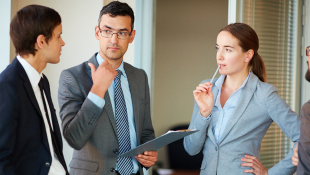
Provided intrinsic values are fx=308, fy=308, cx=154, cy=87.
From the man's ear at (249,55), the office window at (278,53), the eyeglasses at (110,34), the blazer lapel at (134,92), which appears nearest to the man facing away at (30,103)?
the eyeglasses at (110,34)

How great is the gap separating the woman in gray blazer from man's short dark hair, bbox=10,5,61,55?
1012 millimetres

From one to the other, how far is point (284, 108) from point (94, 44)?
2.12 meters

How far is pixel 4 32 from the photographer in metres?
2.83

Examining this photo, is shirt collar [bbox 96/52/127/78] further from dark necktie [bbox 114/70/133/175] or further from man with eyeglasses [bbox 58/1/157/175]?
dark necktie [bbox 114/70/133/175]

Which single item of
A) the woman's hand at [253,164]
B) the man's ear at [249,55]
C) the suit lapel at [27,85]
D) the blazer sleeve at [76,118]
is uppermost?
the man's ear at [249,55]

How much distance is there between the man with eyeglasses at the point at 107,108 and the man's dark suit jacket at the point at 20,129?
0.83 ft

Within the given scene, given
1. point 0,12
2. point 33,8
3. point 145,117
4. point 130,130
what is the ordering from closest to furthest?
point 33,8
point 130,130
point 145,117
point 0,12

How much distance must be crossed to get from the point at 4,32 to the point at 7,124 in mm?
1954

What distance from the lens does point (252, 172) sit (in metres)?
1.87

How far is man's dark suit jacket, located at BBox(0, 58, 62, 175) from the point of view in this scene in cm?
118

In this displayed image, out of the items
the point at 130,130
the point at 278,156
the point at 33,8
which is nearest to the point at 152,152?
the point at 130,130

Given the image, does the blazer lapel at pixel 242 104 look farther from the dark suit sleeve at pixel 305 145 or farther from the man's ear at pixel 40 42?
the man's ear at pixel 40 42

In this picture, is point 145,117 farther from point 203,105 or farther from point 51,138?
point 51,138

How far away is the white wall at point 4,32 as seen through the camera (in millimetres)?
2816
